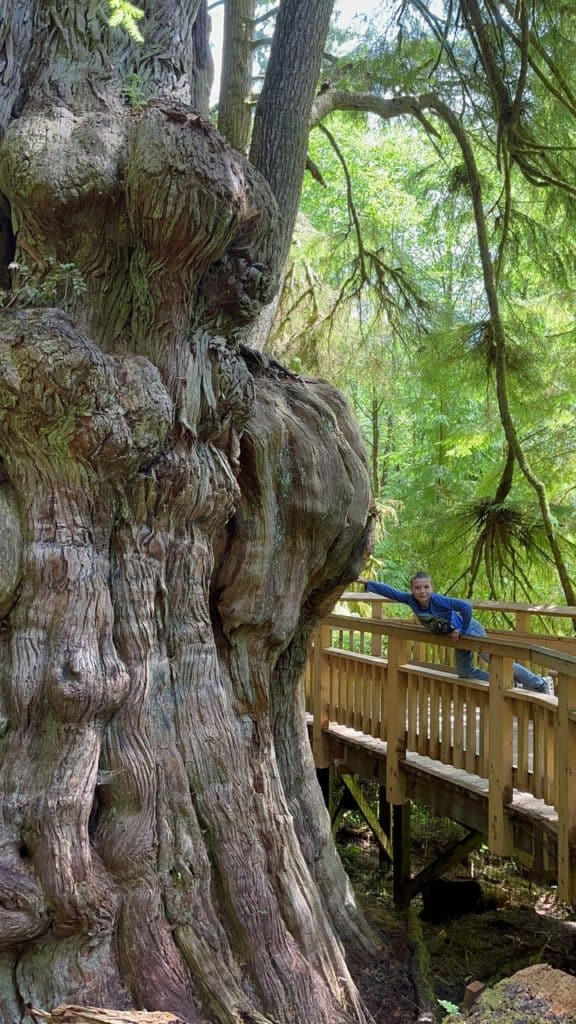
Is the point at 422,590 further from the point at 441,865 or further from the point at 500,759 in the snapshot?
the point at 441,865

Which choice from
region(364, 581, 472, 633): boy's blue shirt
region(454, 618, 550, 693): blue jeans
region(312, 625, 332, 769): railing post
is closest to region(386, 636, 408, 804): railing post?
region(364, 581, 472, 633): boy's blue shirt

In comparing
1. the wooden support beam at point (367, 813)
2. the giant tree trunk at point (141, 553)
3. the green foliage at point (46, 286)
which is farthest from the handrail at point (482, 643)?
the green foliage at point (46, 286)

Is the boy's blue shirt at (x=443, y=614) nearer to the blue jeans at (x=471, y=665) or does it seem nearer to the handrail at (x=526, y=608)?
the blue jeans at (x=471, y=665)

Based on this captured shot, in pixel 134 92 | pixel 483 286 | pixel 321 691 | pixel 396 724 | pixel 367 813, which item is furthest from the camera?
pixel 483 286

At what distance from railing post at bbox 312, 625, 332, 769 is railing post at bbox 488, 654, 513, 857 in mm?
2305

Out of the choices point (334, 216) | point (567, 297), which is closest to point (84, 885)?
point (567, 297)

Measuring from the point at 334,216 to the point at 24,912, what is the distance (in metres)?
19.2

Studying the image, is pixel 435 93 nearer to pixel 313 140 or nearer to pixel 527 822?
pixel 527 822

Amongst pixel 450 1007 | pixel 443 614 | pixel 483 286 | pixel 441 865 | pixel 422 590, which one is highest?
pixel 483 286

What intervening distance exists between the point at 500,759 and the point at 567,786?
2.11 feet

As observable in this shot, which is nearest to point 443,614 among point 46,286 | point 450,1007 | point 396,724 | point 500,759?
point 396,724

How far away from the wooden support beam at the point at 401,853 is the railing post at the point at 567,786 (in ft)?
8.24

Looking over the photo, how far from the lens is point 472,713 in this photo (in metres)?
5.22

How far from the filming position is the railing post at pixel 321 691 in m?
7.00
